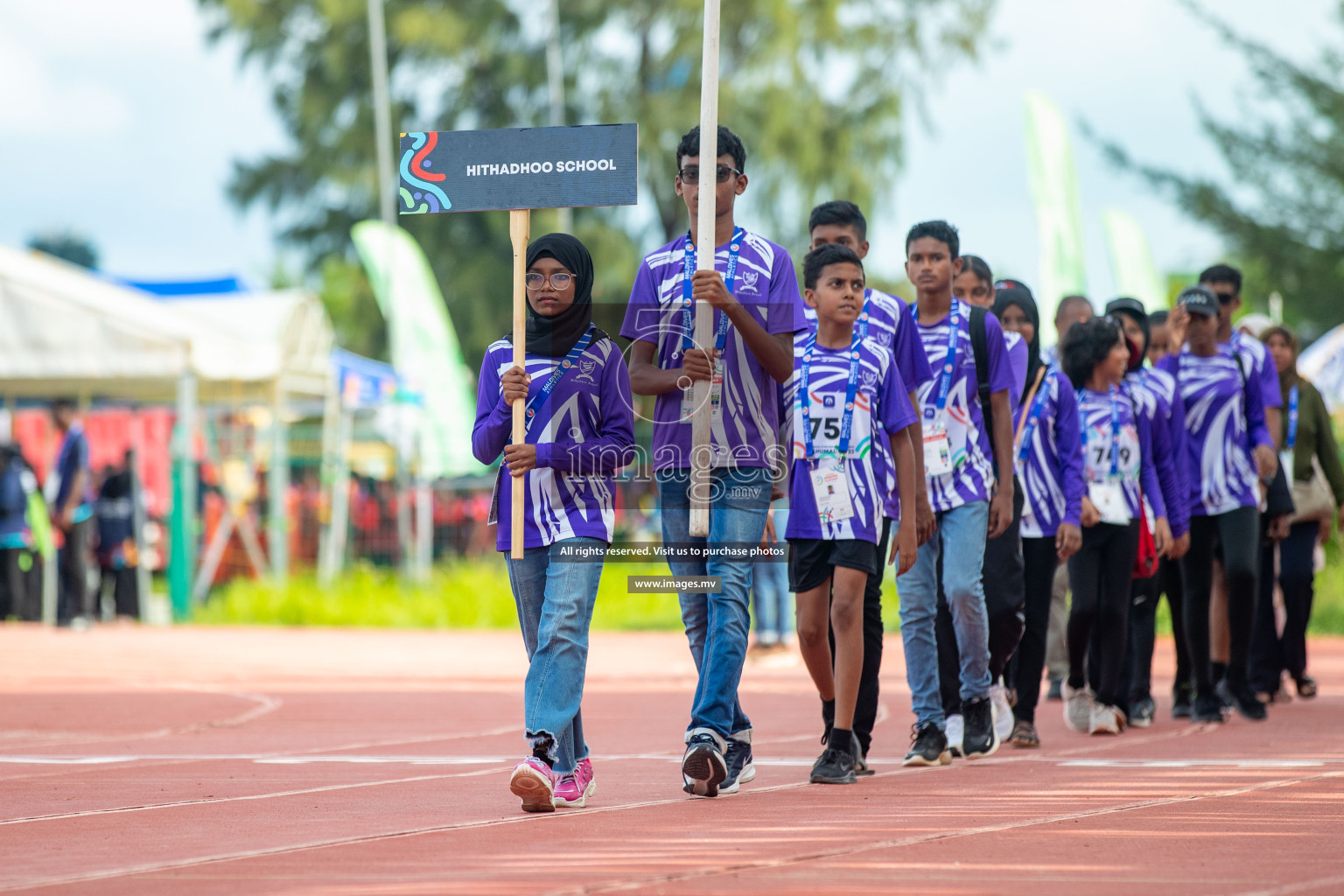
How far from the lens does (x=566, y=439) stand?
5.94m

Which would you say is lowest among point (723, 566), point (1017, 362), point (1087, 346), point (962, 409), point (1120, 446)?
point (723, 566)

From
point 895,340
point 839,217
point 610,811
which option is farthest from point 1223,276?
point 610,811

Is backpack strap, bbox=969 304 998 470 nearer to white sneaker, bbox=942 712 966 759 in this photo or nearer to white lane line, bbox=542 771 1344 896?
white sneaker, bbox=942 712 966 759

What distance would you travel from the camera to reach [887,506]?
22.0 feet

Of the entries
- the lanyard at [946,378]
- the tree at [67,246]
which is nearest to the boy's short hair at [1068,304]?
the lanyard at [946,378]

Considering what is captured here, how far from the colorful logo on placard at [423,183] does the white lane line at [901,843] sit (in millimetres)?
2815

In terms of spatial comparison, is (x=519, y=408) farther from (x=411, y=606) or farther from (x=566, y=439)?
(x=411, y=606)

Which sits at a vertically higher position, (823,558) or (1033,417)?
(1033,417)

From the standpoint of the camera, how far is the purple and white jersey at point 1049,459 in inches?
333

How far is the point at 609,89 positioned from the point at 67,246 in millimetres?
75310

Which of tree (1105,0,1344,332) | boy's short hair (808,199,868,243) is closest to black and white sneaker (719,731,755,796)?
boy's short hair (808,199,868,243)

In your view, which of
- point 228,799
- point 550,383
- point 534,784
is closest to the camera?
point 534,784

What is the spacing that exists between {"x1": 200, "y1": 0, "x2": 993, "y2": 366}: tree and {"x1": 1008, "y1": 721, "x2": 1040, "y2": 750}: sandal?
84.7 ft

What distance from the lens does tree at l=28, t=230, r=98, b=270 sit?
332 ft
